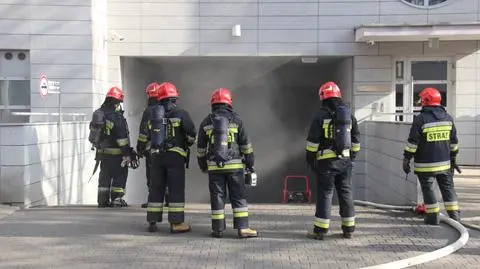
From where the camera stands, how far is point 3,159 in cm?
850

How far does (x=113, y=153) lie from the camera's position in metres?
8.95

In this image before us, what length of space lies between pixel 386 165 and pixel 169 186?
5.08m

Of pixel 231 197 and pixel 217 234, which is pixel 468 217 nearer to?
pixel 231 197

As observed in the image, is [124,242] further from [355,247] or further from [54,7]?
[54,7]

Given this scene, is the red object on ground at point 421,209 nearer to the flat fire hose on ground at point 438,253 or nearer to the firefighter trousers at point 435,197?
the firefighter trousers at point 435,197

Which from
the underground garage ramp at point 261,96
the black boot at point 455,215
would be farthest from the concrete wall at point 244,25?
the black boot at point 455,215

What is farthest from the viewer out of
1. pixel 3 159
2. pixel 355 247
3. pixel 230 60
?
pixel 230 60

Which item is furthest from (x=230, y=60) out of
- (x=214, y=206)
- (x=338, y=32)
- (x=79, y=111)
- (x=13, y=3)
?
(x=214, y=206)

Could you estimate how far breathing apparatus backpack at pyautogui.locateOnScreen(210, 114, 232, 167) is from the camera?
259 inches

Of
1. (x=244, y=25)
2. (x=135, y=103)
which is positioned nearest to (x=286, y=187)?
(x=244, y=25)

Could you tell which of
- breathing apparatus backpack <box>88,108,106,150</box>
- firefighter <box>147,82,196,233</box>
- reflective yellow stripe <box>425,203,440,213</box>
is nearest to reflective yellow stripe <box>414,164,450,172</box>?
reflective yellow stripe <box>425,203,440,213</box>

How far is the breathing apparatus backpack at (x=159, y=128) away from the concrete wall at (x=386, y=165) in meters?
3.85

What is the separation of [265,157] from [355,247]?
10489 millimetres

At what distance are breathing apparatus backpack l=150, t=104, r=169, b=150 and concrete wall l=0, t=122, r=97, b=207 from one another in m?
2.68
